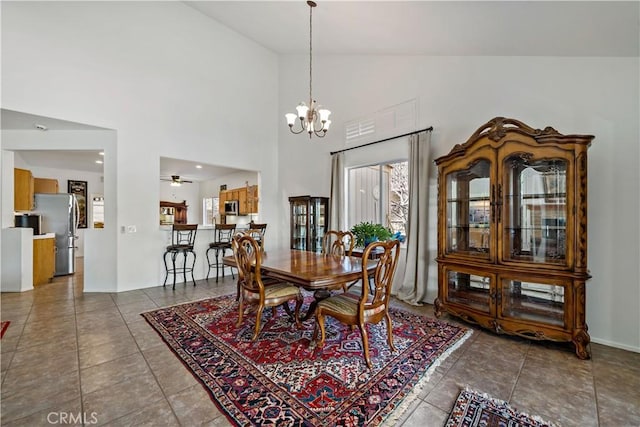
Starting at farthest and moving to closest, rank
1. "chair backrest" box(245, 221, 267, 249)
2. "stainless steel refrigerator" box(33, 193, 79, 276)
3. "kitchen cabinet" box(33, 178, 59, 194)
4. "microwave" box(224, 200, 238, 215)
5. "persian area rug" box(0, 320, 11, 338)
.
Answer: "microwave" box(224, 200, 238, 215)
"kitchen cabinet" box(33, 178, 59, 194)
"stainless steel refrigerator" box(33, 193, 79, 276)
"chair backrest" box(245, 221, 267, 249)
"persian area rug" box(0, 320, 11, 338)

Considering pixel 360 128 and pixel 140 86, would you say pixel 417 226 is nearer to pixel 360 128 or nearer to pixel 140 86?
pixel 360 128

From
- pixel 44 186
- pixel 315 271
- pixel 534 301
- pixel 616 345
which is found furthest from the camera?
pixel 44 186

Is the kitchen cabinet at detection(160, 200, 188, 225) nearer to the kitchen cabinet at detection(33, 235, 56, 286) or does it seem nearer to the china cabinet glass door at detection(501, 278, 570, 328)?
the kitchen cabinet at detection(33, 235, 56, 286)

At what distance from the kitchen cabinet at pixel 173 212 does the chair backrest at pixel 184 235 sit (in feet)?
16.8

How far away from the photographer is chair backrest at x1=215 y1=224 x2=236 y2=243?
532 centimetres

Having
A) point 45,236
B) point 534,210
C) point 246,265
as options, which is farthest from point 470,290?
point 45,236

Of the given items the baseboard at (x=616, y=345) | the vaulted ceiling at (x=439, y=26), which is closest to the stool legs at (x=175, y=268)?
the vaulted ceiling at (x=439, y=26)

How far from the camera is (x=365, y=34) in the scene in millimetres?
3982

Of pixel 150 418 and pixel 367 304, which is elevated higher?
pixel 367 304

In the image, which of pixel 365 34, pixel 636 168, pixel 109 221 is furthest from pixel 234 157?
pixel 636 168

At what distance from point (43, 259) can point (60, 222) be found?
1018 mm

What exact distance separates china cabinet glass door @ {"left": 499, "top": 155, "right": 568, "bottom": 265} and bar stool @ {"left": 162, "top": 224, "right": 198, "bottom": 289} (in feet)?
15.4

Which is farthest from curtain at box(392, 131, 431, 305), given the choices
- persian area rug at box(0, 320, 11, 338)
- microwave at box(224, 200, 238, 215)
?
microwave at box(224, 200, 238, 215)

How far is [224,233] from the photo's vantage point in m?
5.80
